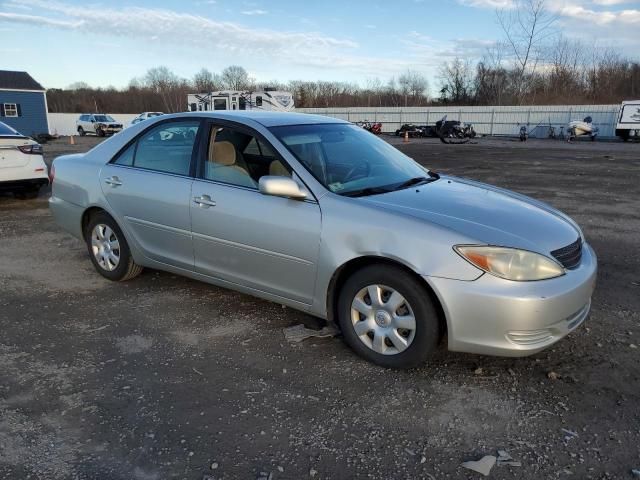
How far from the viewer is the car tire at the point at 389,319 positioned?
3.16 metres

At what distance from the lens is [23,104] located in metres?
40.6

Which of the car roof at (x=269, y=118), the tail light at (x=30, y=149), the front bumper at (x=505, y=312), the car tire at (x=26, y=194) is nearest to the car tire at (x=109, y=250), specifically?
the car roof at (x=269, y=118)

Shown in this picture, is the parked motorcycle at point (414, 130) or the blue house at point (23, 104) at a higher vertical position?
the blue house at point (23, 104)

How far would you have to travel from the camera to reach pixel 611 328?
4.02m

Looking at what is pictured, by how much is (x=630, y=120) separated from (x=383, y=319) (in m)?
35.6

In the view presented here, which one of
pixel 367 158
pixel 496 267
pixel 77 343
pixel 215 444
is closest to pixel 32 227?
pixel 77 343

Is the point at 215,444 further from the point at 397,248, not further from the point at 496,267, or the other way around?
the point at 496,267

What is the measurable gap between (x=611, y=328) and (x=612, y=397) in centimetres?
112

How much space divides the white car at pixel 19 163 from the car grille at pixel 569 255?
8821 mm

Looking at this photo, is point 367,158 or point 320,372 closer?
point 320,372

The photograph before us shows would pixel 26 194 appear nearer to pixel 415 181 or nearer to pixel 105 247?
pixel 105 247

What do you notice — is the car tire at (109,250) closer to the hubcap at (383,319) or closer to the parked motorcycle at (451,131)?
the hubcap at (383,319)

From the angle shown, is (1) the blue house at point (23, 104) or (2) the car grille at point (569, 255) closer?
(2) the car grille at point (569, 255)

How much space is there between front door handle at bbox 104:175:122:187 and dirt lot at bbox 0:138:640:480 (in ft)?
3.30
